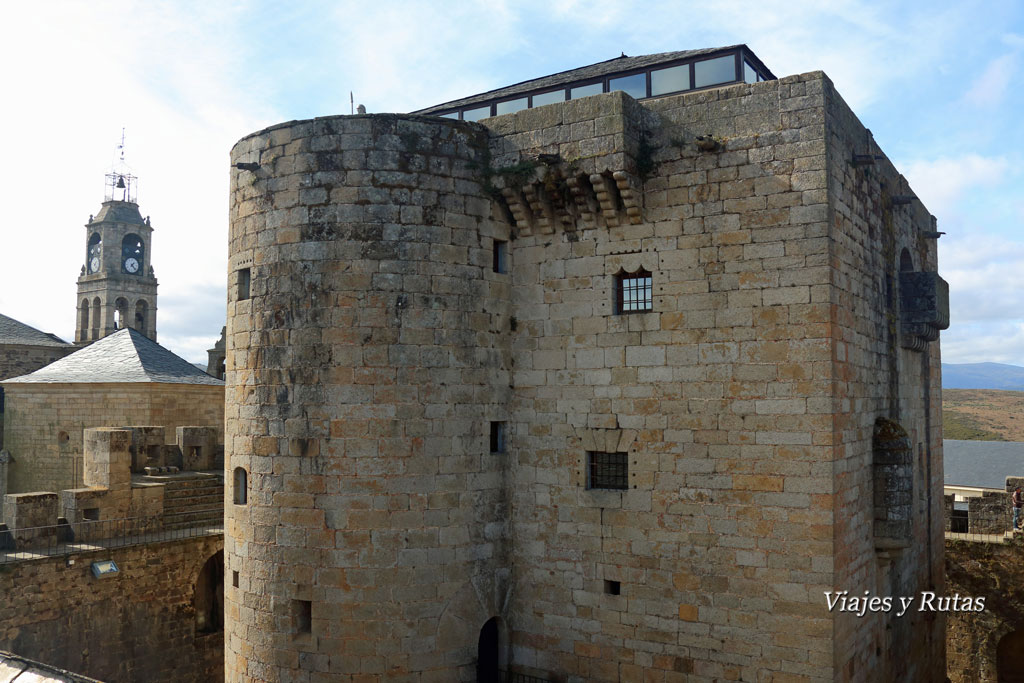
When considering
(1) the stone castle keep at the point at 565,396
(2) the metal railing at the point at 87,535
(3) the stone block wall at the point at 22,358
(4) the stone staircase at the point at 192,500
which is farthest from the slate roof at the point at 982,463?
(3) the stone block wall at the point at 22,358

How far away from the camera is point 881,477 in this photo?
12109 millimetres

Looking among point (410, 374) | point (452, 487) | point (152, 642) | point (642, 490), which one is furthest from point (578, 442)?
point (152, 642)

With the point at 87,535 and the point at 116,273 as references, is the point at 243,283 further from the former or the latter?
the point at 116,273

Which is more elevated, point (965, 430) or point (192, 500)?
point (192, 500)

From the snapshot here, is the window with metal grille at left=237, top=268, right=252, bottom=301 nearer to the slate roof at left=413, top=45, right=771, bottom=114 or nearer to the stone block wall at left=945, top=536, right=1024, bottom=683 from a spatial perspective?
the slate roof at left=413, top=45, right=771, bottom=114

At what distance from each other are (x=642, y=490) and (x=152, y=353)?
2231 cm

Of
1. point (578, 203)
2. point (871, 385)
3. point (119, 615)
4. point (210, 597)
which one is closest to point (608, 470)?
point (578, 203)

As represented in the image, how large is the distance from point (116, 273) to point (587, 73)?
46.4 meters

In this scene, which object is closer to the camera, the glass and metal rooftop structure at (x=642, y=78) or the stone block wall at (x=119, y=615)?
the stone block wall at (x=119, y=615)

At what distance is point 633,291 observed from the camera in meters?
12.0

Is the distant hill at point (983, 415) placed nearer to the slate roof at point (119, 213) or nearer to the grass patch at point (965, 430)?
the grass patch at point (965, 430)

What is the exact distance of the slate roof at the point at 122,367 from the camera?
25.5 meters

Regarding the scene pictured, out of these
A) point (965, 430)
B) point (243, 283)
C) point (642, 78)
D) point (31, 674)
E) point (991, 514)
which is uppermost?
point (642, 78)

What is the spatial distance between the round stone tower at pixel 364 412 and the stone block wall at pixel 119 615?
188 inches
